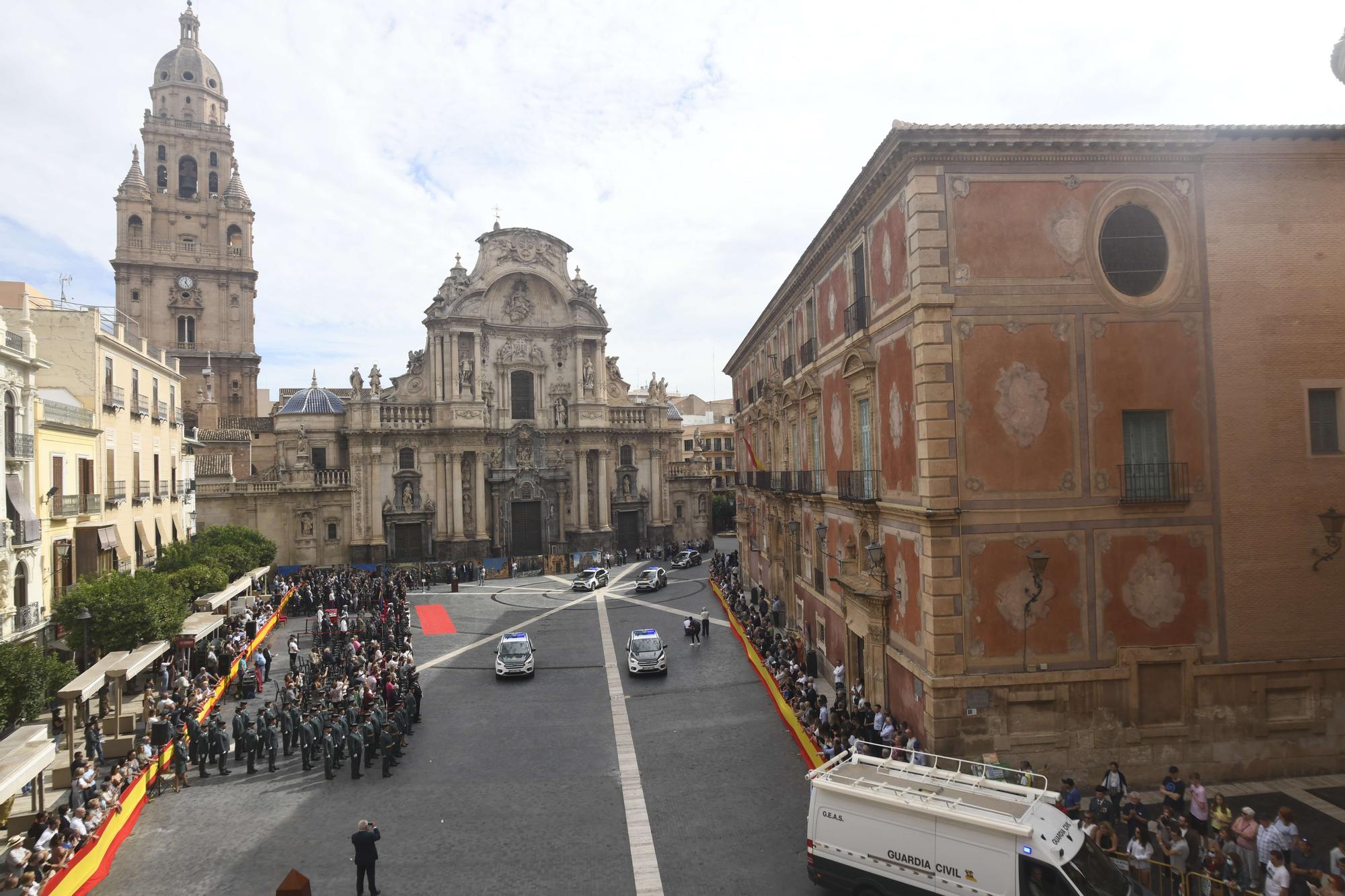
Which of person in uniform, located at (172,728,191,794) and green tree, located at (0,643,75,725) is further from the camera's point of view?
person in uniform, located at (172,728,191,794)

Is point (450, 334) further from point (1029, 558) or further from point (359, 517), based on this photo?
point (1029, 558)

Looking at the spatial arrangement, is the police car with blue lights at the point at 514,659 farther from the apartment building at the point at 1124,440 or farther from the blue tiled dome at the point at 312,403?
the blue tiled dome at the point at 312,403

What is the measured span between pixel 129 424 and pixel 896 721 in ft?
99.8

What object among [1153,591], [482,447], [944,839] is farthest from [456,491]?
[944,839]

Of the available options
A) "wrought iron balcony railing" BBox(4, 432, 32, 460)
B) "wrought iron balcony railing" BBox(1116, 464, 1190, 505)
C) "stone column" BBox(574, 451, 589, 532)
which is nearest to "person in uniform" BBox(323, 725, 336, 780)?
"wrought iron balcony railing" BBox(4, 432, 32, 460)

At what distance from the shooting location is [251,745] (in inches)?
699

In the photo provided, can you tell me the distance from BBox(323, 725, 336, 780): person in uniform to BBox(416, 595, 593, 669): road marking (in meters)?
9.38

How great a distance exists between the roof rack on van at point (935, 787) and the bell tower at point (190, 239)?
57.0m

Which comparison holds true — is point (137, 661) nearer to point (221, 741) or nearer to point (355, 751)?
point (221, 741)

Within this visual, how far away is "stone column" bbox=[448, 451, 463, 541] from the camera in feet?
165

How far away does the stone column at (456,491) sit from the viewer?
165 feet

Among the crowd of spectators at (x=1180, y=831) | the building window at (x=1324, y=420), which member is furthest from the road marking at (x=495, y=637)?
the building window at (x=1324, y=420)

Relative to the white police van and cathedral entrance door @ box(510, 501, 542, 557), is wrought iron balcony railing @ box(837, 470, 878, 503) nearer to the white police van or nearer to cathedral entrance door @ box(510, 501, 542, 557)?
the white police van

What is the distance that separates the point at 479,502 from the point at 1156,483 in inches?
1663
